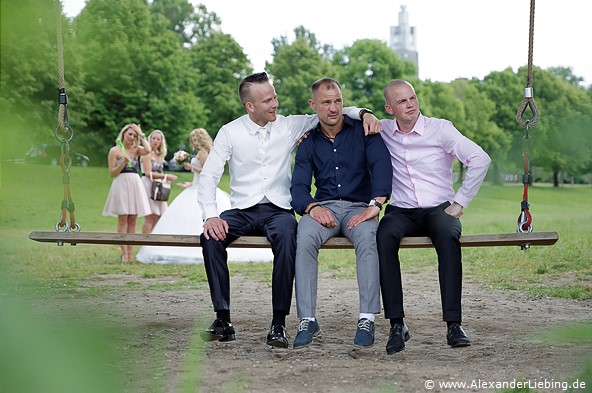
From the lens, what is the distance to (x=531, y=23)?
420cm

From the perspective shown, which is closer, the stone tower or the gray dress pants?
the gray dress pants

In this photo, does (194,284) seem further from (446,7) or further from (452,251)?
(446,7)

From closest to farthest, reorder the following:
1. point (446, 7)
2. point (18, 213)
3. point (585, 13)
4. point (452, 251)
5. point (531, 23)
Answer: point (452, 251)
point (531, 23)
point (18, 213)
point (585, 13)
point (446, 7)

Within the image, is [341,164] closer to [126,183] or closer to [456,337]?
[456,337]

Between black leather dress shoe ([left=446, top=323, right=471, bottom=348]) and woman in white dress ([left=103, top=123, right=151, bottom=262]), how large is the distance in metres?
5.84

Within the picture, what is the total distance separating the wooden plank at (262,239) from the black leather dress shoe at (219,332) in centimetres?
38

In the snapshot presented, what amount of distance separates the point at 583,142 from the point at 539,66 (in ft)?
107

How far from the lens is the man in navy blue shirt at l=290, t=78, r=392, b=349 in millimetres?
3877

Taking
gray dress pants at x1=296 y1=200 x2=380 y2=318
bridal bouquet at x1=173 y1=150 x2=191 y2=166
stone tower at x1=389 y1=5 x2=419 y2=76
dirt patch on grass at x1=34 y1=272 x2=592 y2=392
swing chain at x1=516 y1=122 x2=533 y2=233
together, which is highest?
stone tower at x1=389 y1=5 x2=419 y2=76

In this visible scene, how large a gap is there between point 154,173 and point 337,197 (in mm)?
5806

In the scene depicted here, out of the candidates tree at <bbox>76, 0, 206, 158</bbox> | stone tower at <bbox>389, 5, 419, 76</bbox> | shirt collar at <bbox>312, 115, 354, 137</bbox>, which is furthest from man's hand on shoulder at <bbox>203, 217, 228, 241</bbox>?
stone tower at <bbox>389, 5, 419, 76</bbox>

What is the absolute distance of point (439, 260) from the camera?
3859mm

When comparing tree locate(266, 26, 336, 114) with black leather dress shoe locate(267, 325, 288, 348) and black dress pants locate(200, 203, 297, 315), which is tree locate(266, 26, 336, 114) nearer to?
black dress pants locate(200, 203, 297, 315)

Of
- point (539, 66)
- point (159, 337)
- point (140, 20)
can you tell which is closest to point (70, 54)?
point (140, 20)
